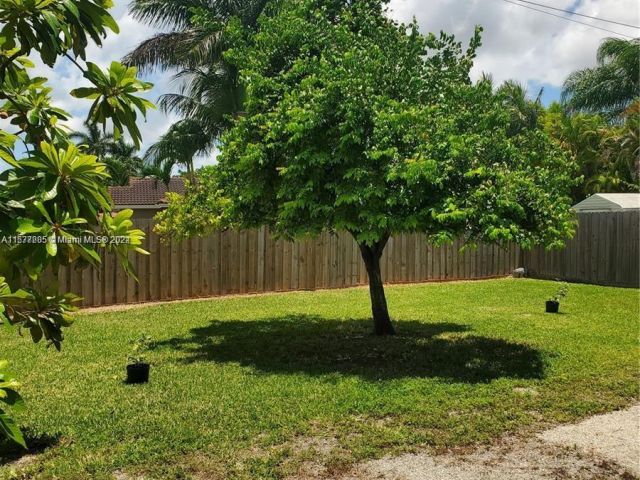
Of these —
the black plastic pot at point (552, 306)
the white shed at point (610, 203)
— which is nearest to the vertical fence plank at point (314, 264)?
the white shed at point (610, 203)

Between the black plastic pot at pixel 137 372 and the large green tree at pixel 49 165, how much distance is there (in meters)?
3.38

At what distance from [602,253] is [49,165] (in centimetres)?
1563

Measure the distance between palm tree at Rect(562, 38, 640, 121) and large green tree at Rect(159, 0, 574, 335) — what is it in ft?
60.2

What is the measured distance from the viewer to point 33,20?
196 centimetres

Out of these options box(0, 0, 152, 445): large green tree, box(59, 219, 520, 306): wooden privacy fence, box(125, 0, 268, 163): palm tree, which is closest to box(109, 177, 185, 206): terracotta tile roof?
box(125, 0, 268, 163): palm tree

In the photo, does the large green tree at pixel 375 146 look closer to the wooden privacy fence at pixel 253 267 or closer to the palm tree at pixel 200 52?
the wooden privacy fence at pixel 253 267

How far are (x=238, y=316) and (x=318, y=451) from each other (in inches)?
265

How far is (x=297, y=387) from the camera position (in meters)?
5.60

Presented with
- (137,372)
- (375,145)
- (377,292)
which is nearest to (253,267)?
(377,292)

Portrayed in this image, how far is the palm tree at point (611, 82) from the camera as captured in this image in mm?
22578

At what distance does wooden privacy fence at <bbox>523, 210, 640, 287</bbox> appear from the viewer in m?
14.4

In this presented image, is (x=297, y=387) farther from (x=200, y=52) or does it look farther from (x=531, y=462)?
(x=200, y=52)

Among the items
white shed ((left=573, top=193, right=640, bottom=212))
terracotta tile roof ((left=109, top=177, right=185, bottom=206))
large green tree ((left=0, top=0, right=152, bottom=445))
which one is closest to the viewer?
large green tree ((left=0, top=0, right=152, bottom=445))

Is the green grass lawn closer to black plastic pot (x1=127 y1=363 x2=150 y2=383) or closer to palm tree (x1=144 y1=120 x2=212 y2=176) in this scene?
black plastic pot (x1=127 y1=363 x2=150 y2=383)
